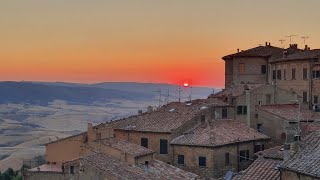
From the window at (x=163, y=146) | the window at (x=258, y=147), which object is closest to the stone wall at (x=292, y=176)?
the window at (x=163, y=146)

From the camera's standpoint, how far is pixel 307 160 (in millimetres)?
21359

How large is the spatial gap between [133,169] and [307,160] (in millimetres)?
15733

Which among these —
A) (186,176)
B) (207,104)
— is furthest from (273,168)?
(207,104)

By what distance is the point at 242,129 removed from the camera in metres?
44.2

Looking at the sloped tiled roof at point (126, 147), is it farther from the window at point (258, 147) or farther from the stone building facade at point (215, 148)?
the window at point (258, 147)

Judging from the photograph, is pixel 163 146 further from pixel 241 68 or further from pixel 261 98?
pixel 241 68

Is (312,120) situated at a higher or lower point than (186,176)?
higher

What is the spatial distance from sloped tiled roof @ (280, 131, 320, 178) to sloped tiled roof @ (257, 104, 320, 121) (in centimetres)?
2110

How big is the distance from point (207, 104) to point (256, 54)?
42.2 feet

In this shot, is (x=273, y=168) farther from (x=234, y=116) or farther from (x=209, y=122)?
(x=234, y=116)

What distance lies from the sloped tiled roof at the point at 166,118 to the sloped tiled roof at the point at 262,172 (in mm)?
15222

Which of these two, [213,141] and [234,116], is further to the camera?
[234,116]

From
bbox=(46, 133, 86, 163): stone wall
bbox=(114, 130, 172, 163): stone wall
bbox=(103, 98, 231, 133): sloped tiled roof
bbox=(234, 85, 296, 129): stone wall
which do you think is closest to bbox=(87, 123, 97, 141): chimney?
bbox=(46, 133, 86, 163): stone wall

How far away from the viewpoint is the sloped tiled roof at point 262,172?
2569 cm
